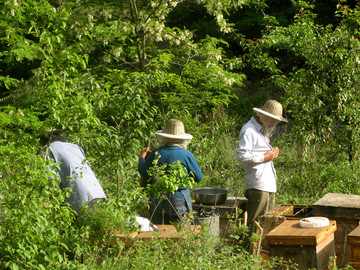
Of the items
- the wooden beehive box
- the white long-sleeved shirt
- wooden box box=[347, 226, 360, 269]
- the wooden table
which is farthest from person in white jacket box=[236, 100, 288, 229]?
the wooden table

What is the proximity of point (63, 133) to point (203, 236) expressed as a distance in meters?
1.84

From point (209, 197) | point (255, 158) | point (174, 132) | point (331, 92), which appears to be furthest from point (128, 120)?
point (331, 92)

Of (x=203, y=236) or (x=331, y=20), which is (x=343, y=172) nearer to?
(x=203, y=236)

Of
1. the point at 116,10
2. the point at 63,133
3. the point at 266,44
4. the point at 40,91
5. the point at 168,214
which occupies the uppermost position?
the point at 116,10

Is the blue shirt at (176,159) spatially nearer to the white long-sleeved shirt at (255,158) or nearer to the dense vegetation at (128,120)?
the dense vegetation at (128,120)

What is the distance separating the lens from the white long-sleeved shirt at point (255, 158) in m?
6.14

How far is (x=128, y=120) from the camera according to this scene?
6.21 m

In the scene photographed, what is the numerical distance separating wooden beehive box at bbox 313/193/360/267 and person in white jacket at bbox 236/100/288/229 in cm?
65

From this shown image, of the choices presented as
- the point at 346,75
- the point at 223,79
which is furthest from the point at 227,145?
the point at 346,75

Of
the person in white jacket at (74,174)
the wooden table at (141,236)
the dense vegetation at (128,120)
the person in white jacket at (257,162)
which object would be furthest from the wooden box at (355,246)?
the person in white jacket at (74,174)

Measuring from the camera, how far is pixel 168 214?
556cm

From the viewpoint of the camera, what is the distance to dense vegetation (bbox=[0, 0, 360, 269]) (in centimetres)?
401

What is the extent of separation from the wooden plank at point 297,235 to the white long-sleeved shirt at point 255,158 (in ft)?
3.91

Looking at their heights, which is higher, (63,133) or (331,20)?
(331,20)
